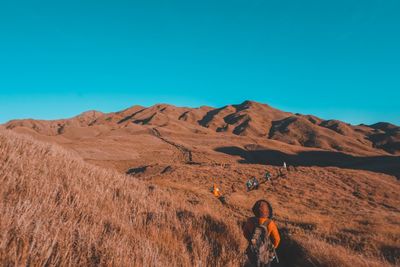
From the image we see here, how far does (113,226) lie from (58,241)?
4.32 feet

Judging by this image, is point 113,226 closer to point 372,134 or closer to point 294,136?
point 294,136

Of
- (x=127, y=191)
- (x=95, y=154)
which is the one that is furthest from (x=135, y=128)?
(x=127, y=191)

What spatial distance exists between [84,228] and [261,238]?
2365 millimetres

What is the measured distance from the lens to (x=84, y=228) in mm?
3283

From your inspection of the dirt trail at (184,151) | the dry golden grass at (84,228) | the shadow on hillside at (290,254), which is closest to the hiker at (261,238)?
the dry golden grass at (84,228)

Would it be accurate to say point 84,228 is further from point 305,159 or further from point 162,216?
point 305,159

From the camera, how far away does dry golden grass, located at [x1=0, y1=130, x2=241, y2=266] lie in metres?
2.57

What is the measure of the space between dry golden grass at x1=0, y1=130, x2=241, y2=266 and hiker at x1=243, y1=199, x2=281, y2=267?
371 mm

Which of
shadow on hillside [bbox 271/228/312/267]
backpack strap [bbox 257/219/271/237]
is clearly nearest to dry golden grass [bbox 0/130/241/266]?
backpack strap [bbox 257/219/271/237]

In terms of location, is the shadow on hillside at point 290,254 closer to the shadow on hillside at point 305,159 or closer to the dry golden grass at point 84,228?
the dry golden grass at point 84,228

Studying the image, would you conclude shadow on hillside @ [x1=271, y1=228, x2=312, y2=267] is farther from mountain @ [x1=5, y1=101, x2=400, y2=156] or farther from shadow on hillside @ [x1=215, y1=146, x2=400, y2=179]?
mountain @ [x1=5, y1=101, x2=400, y2=156]

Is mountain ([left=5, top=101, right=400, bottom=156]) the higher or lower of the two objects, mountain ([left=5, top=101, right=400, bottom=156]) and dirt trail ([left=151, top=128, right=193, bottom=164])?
the higher

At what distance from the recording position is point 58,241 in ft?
9.05

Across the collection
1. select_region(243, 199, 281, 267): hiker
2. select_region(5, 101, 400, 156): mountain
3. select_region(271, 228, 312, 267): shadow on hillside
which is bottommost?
select_region(271, 228, 312, 267): shadow on hillside
